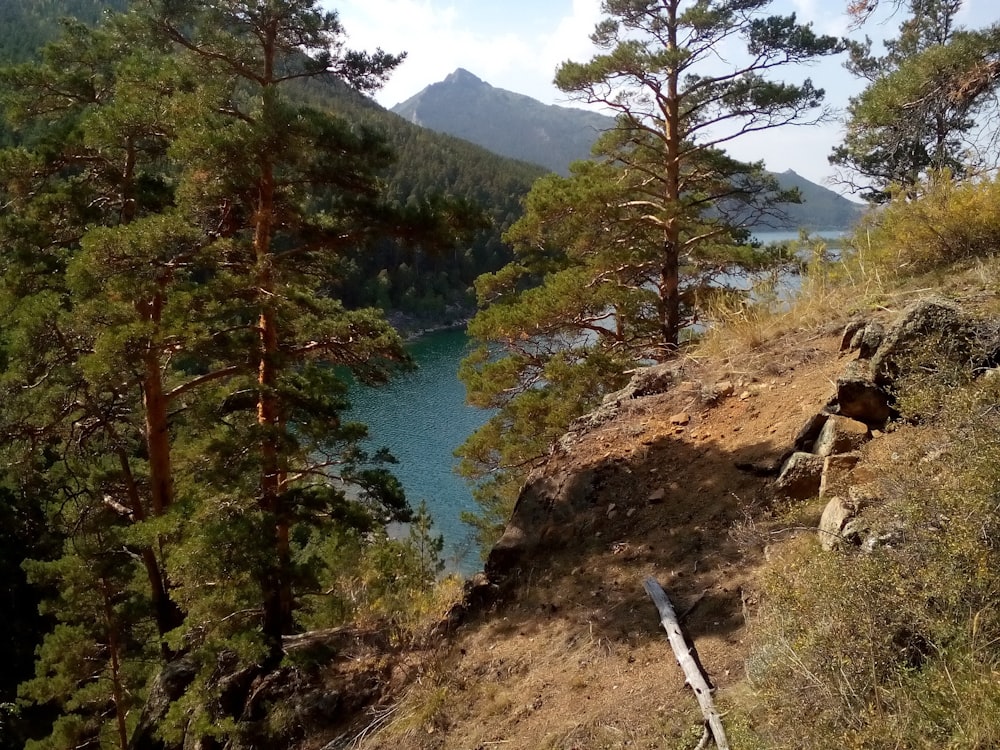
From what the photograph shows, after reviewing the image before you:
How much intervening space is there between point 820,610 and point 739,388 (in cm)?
339

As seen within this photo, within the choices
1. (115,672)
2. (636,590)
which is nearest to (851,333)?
(636,590)

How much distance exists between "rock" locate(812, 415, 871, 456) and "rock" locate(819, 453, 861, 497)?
0.30ft

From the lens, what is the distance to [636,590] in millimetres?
3947

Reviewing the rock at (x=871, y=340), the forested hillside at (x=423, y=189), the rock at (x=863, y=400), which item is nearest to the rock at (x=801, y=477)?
the rock at (x=863, y=400)

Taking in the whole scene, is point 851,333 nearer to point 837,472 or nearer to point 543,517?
point 837,472

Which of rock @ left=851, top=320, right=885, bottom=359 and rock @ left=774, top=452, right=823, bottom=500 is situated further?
rock @ left=851, top=320, right=885, bottom=359

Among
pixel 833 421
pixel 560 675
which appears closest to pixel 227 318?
pixel 560 675

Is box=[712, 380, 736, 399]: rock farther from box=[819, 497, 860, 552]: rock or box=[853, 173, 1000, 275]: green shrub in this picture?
box=[819, 497, 860, 552]: rock

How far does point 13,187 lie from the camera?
6.47 meters

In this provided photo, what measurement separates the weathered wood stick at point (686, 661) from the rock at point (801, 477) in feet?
2.98

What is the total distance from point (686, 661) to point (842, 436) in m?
1.59

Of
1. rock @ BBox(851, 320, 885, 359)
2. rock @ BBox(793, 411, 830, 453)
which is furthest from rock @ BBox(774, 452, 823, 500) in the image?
rock @ BBox(851, 320, 885, 359)

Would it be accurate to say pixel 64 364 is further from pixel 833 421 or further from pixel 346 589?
pixel 833 421

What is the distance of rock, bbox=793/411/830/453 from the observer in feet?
13.2
